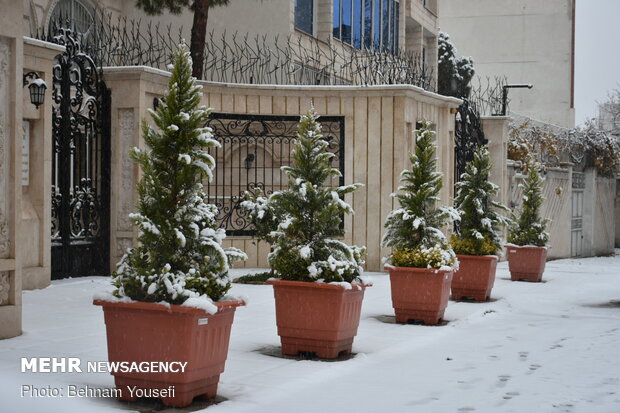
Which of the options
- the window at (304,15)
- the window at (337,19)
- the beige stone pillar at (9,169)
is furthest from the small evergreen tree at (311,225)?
the window at (337,19)

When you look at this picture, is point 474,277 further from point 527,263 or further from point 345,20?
point 345,20

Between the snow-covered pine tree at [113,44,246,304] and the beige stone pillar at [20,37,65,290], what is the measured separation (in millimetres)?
6247

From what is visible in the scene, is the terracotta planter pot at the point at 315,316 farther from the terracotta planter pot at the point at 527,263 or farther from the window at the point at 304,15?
the window at the point at 304,15

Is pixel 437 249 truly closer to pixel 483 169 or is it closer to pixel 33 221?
pixel 483 169

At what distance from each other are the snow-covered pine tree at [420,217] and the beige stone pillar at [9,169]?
468 cm

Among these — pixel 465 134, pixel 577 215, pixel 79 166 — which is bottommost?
pixel 577 215

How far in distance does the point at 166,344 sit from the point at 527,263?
12.3m

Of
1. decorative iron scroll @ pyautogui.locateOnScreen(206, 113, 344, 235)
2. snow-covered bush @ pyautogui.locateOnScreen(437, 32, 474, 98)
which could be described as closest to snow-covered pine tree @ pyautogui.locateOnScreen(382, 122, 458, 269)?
decorative iron scroll @ pyautogui.locateOnScreen(206, 113, 344, 235)

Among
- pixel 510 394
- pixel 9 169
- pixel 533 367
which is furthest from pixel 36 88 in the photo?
pixel 510 394

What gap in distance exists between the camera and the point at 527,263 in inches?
687

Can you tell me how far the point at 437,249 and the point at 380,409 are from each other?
15.6 ft

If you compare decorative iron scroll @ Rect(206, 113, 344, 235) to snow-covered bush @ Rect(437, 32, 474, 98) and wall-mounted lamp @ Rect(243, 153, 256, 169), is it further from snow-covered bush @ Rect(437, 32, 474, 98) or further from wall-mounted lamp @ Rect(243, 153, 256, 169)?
snow-covered bush @ Rect(437, 32, 474, 98)

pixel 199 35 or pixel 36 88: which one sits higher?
pixel 199 35

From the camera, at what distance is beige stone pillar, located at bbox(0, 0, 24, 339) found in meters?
8.83
